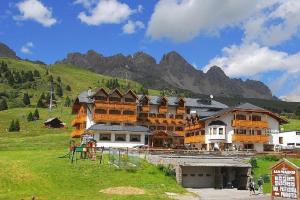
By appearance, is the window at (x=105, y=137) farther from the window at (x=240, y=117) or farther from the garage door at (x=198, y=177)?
the garage door at (x=198, y=177)

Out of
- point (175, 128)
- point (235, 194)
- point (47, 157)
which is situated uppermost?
point (175, 128)

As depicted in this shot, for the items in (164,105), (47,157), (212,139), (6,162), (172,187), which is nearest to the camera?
(172,187)

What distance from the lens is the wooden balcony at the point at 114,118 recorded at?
93.4m

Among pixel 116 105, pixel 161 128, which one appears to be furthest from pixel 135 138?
pixel 161 128

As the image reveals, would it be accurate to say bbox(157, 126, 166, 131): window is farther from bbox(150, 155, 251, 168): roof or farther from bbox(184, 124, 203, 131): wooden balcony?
bbox(150, 155, 251, 168): roof

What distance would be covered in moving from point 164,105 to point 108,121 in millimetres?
14637

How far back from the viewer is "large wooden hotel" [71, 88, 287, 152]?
92875 mm

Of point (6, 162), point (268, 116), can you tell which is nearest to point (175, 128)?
point (268, 116)

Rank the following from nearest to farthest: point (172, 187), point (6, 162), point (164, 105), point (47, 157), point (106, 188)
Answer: point (106, 188) → point (172, 187) → point (6, 162) → point (47, 157) → point (164, 105)

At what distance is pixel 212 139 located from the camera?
9388 centimetres

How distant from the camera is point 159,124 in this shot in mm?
101750

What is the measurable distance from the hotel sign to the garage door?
2940 cm

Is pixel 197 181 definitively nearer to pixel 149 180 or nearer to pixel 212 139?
pixel 149 180

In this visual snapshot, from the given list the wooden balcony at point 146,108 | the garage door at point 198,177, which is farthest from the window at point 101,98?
the garage door at point 198,177
